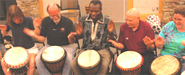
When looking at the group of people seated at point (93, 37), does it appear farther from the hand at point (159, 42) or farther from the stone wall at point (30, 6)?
the stone wall at point (30, 6)

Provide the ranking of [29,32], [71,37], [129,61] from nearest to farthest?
[129,61]
[71,37]
[29,32]

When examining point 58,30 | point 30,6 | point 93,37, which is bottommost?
point 93,37

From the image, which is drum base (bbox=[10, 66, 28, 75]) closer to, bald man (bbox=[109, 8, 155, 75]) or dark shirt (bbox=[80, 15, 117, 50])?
dark shirt (bbox=[80, 15, 117, 50])

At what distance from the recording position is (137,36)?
266 centimetres

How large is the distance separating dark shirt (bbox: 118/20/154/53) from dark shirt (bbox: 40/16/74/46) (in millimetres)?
846

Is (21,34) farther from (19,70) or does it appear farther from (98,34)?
(98,34)

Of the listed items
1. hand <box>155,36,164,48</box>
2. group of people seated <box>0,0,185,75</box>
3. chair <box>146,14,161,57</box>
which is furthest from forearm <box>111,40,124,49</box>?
chair <box>146,14,161,57</box>

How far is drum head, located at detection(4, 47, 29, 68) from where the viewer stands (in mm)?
2469

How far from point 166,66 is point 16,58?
6.34ft

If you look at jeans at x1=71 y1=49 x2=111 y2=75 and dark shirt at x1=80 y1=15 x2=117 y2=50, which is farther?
dark shirt at x1=80 y1=15 x2=117 y2=50

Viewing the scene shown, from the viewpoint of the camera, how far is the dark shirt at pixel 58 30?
296 cm

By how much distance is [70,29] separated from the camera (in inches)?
117

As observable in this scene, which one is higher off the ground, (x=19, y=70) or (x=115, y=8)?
(x=115, y=8)

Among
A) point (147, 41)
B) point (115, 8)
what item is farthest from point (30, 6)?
point (147, 41)
